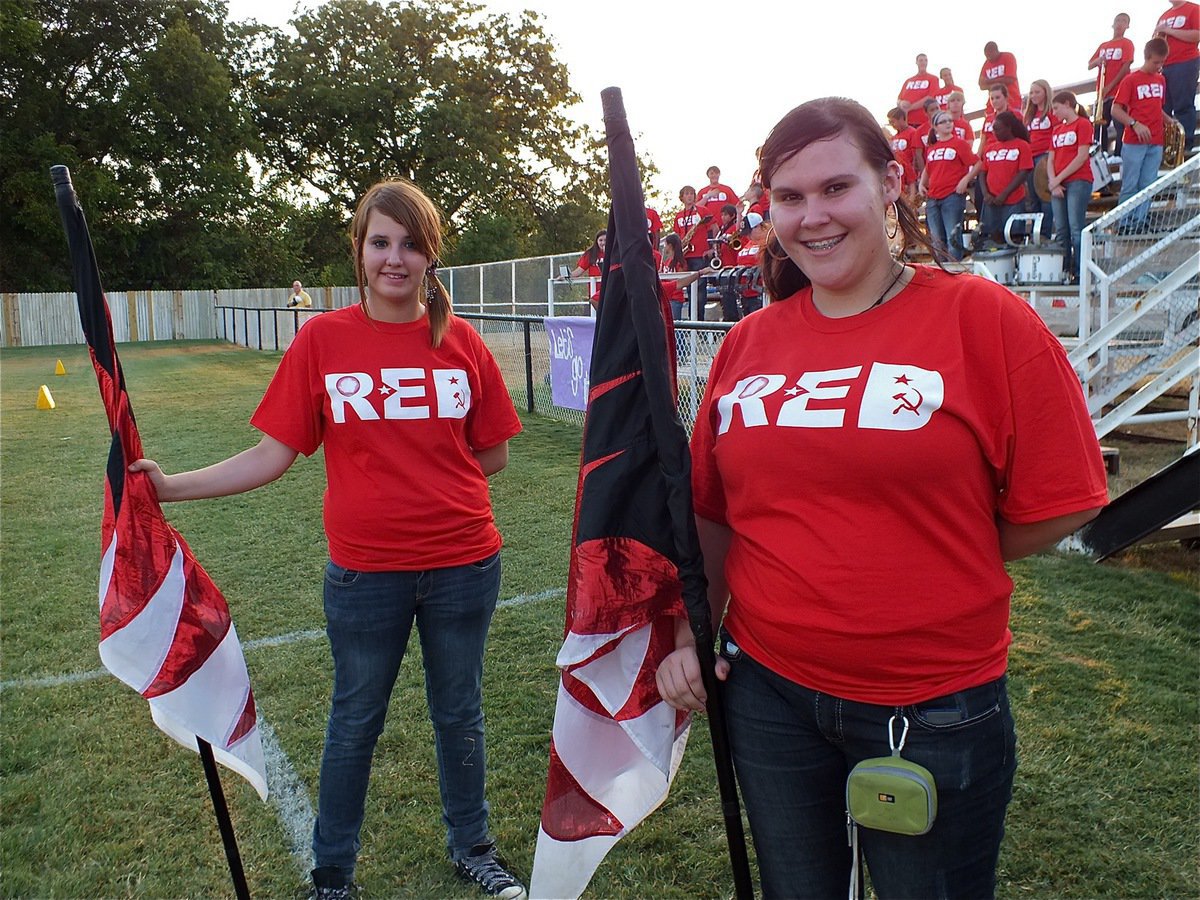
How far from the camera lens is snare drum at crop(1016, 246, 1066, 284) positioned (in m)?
10.0

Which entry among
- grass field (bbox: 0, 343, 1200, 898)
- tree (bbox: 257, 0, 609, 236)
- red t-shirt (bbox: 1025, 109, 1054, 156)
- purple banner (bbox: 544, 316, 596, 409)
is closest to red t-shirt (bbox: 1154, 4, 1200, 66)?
red t-shirt (bbox: 1025, 109, 1054, 156)

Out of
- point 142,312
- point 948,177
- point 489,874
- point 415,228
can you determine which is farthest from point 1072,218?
point 142,312

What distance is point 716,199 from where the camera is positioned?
14.9 metres

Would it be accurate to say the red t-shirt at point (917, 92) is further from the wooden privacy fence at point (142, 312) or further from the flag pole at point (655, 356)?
the wooden privacy fence at point (142, 312)

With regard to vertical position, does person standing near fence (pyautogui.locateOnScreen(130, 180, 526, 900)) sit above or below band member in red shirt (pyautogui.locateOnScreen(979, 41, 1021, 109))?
below

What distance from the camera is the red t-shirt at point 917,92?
13.6m

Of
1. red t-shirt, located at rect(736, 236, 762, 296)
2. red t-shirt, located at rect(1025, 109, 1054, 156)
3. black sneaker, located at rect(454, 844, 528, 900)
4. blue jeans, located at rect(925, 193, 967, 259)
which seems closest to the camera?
black sneaker, located at rect(454, 844, 528, 900)

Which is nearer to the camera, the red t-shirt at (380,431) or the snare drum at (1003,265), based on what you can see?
the red t-shirt at (380,431)

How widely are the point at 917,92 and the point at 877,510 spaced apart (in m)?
14.1

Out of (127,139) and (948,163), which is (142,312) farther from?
(948,163)

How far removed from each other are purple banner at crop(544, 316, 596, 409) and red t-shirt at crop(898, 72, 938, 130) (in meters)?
6.37

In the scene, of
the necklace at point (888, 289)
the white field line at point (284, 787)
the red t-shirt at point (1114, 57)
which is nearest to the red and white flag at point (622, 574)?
the necklace at point (888, 289)

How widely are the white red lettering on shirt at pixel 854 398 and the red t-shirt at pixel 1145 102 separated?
1075 cm

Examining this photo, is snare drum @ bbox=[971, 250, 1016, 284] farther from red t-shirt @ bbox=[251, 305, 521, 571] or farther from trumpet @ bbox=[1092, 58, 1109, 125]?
red t-shirt @ bbox=[251, 305, 521, 571]
